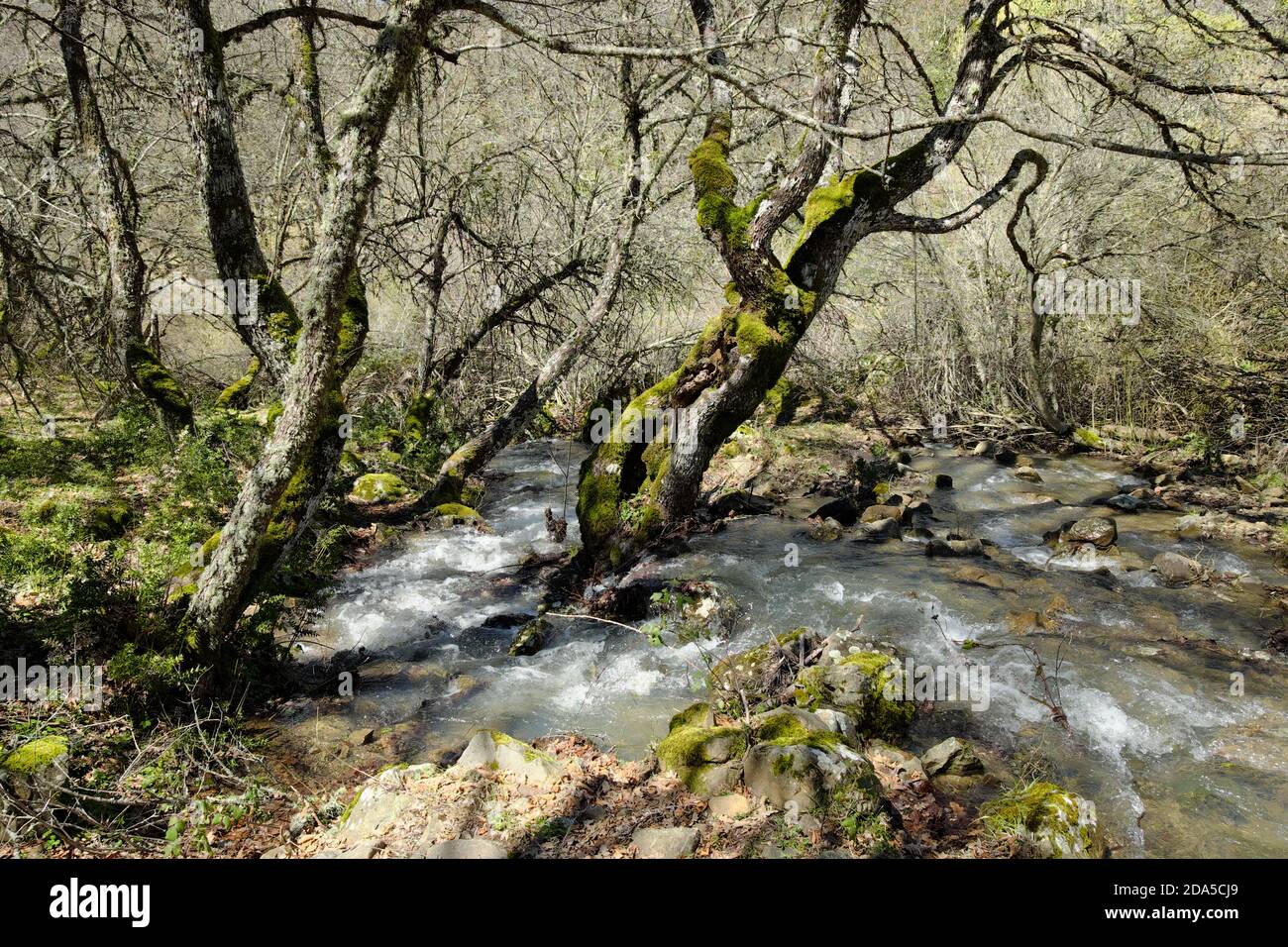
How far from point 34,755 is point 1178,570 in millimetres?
8721

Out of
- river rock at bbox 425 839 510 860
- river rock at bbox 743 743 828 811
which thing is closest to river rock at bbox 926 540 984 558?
river rock at bbox 743 743 828 811

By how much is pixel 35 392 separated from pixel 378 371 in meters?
5.15

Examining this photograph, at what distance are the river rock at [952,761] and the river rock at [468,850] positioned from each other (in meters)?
2.51

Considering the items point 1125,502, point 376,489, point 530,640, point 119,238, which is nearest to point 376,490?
point 376,489

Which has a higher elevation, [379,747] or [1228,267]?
[1228,267]

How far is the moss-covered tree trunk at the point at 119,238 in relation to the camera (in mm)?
7855

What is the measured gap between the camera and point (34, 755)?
3301 millimetres

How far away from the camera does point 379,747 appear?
14.6 feet

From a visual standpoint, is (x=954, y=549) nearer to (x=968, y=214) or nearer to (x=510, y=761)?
(x=968, y=214)

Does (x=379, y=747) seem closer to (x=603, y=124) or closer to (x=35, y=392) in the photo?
(x=603, y=124)

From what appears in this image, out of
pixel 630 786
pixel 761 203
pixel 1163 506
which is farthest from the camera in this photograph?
pixel 1163 506

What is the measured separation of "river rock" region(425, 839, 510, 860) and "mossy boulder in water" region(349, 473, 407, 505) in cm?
685

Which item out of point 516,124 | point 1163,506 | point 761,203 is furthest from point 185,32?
point 1163,506

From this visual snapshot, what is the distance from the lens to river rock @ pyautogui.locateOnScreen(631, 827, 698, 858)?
3191 mm
